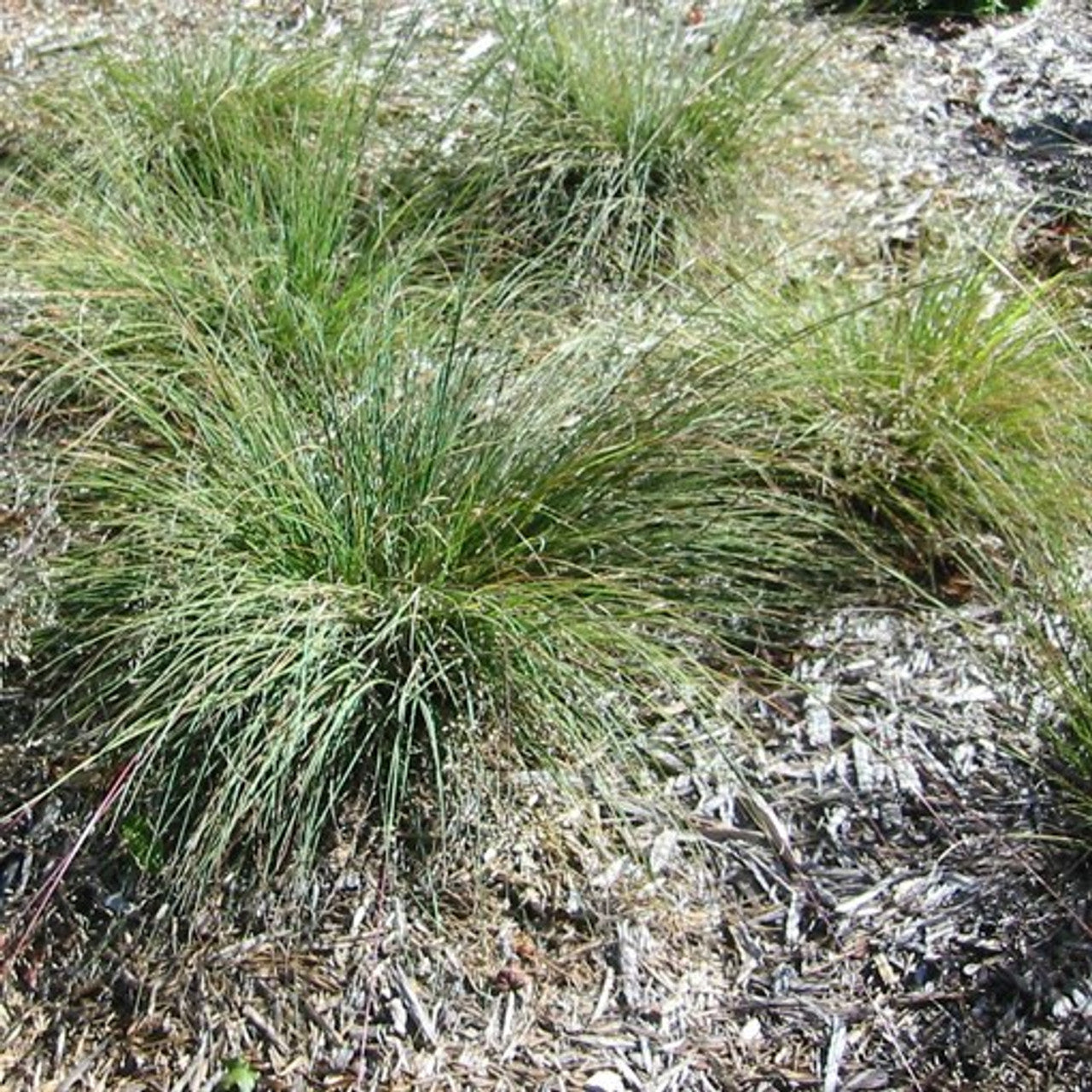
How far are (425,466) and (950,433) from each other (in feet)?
3.66

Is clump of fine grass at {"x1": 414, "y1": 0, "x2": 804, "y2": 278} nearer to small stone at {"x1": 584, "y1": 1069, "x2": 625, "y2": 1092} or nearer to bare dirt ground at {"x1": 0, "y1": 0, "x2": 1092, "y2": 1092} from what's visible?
bare dirt ground at {"x1": 0, "y1": 0, "x2": 1092, "y2": 1092}

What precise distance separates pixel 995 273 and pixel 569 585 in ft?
5.96

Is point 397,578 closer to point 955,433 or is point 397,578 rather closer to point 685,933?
point 685,933

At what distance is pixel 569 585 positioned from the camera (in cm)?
304

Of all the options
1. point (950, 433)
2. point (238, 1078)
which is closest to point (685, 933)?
point (238, 1078)

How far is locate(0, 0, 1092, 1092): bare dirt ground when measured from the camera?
2799mm

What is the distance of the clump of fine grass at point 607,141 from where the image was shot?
4461mm

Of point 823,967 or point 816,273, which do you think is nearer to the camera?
point 823,967

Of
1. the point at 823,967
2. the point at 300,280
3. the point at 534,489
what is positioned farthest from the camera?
the point at 300,280

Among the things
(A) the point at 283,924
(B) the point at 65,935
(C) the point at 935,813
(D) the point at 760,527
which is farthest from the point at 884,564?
(B) the point at 65,935

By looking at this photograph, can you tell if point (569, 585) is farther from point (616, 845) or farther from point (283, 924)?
point (283, 924)

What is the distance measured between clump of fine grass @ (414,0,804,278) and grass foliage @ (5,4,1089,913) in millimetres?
28

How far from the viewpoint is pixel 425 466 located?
Answer: 3.23 meters

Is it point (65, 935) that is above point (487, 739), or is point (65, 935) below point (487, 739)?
below
